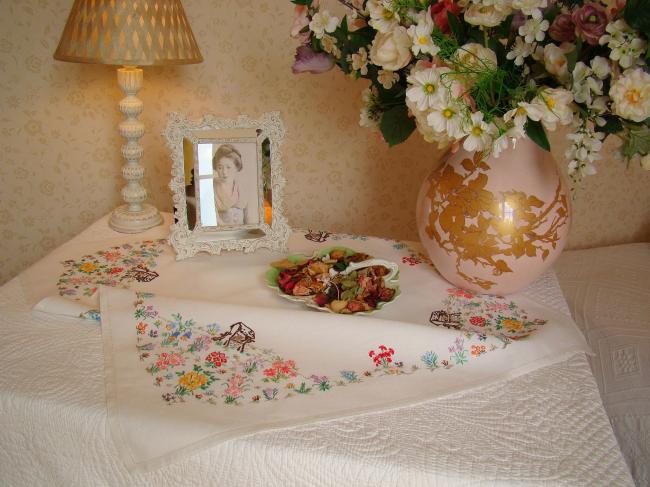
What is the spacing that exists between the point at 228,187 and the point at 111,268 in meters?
0.26

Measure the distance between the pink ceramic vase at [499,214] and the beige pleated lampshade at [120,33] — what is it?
1.83ft

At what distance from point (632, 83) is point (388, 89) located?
376 mm

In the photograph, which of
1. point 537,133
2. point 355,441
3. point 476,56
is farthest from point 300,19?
point 355,441

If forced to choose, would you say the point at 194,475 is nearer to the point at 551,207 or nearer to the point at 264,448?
the point at 264,448

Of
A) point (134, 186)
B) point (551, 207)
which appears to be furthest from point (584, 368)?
point (134, 186)

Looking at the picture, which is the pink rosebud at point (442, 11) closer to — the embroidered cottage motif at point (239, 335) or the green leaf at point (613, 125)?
the green leaf at point (613, 125)

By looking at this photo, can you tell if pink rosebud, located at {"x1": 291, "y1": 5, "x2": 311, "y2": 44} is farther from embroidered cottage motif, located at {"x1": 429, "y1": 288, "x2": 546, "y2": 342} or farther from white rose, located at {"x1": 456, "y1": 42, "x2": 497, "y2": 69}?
embroidered cottage motif, located at {"x1": 429, "y1": 288, "x2": 546, "y2": 342}

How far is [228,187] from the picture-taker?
1154 millimetres

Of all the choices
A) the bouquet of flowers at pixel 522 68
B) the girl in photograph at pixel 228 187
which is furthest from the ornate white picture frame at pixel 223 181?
the bouquet of flowers at pixel 522 68

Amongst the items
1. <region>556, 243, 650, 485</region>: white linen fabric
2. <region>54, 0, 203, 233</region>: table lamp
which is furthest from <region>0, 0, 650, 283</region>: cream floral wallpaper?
<region>54, 0, 203, 233</region>: table lamp

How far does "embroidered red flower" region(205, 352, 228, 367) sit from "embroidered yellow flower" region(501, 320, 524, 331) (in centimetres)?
44

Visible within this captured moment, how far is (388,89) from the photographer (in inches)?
40.4

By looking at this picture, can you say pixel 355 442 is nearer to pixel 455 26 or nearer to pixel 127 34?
pixel 455 26

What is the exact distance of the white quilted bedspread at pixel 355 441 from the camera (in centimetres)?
72
